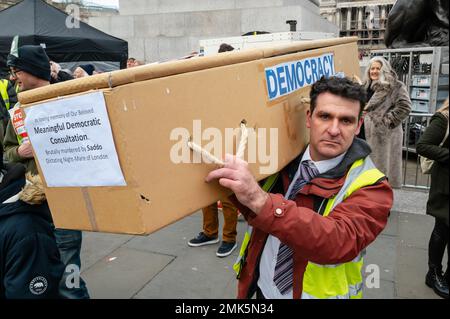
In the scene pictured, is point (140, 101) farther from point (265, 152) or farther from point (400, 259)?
point (400, 259)

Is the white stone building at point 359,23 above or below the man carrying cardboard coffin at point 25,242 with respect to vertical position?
above

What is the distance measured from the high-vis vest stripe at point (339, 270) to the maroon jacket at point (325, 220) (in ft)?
0.08

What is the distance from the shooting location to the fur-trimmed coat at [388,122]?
4.92 meters

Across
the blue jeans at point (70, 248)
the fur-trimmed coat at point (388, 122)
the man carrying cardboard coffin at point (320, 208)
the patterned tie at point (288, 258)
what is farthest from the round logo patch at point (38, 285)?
the fur-trimmed coat at point (388, 122)

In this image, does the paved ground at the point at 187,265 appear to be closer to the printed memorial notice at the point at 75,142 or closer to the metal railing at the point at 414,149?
the metal railing at the point at 414,149

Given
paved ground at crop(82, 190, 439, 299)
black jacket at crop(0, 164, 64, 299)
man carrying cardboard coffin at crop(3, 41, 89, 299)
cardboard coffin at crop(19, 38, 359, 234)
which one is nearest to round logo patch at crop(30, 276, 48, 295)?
black jacket at crop(0, 164, 64, 299)

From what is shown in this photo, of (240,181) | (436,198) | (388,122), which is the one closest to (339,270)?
(240,181)

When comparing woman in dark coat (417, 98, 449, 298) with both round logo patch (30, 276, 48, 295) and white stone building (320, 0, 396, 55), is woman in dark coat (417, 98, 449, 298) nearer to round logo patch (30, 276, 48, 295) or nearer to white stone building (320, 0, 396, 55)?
round logo patch (30, 276, 48, 295)

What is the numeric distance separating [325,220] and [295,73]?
74 cm

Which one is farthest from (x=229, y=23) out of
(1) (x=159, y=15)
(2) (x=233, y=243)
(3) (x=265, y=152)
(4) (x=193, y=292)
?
(3) (x=265, y=152)

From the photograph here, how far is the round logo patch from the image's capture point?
6.79ft

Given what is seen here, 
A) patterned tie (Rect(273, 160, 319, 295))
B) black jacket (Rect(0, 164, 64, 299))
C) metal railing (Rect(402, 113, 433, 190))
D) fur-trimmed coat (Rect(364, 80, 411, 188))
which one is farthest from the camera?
metal railing (Rect(402, 113, 433, 190))

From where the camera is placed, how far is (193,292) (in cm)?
347
